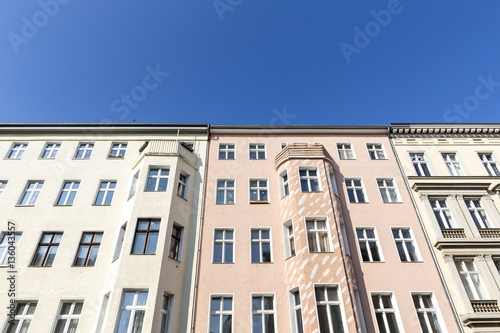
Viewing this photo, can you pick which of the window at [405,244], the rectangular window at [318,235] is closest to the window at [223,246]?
the rectangular window at [318,235]

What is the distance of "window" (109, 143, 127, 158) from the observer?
69.4 feet

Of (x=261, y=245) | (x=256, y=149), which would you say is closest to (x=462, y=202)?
(x=261, y=245)

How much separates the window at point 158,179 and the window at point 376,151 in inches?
555

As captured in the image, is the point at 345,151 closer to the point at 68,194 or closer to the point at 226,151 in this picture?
the point at 226,151

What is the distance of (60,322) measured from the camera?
14.2 m

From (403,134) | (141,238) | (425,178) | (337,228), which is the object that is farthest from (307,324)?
(403,134)

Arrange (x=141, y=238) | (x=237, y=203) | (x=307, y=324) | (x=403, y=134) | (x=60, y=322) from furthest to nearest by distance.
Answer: (x=403, y=134)
(x=237, y=203)
(x=141, y=238)
(x=60, y=322)
(x=307, y=324)

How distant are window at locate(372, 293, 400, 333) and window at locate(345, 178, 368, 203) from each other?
5.69 metres

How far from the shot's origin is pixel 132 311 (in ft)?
43.6

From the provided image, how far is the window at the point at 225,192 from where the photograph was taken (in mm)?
18975

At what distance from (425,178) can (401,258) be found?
6203mm

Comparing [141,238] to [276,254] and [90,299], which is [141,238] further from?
[276,254]

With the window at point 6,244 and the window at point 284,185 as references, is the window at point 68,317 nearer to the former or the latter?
the window at point 6,244

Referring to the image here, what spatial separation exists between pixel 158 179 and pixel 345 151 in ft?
42.6
